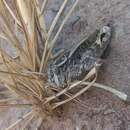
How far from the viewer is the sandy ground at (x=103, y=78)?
1275 mm

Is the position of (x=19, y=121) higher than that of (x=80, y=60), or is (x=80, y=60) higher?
(x=80, y=60)

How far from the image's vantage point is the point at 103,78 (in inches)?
51.9

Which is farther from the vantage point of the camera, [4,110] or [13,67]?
[4,110]

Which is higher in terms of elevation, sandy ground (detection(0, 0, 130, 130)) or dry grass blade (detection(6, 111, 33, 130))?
sandy ground (detection(0, 0, 130, 130))

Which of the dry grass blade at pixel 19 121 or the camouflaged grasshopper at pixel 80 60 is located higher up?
the camouflaged grasshopper at pixel 80 60

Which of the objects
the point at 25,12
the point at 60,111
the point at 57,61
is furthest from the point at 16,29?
the point at 60,111

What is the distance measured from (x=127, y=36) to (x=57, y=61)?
0.78 feet

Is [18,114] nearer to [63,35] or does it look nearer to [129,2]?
[63,35]

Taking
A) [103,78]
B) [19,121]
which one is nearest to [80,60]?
[103,78]

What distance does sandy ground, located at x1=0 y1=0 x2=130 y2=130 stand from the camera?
4.18 feet

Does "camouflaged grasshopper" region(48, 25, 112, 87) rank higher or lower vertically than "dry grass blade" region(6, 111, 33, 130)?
higher

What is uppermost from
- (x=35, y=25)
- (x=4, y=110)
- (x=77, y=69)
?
(x=35, y=25)

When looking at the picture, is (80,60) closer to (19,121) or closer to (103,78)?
(103,78)

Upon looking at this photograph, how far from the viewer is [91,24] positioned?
56.9 inches
